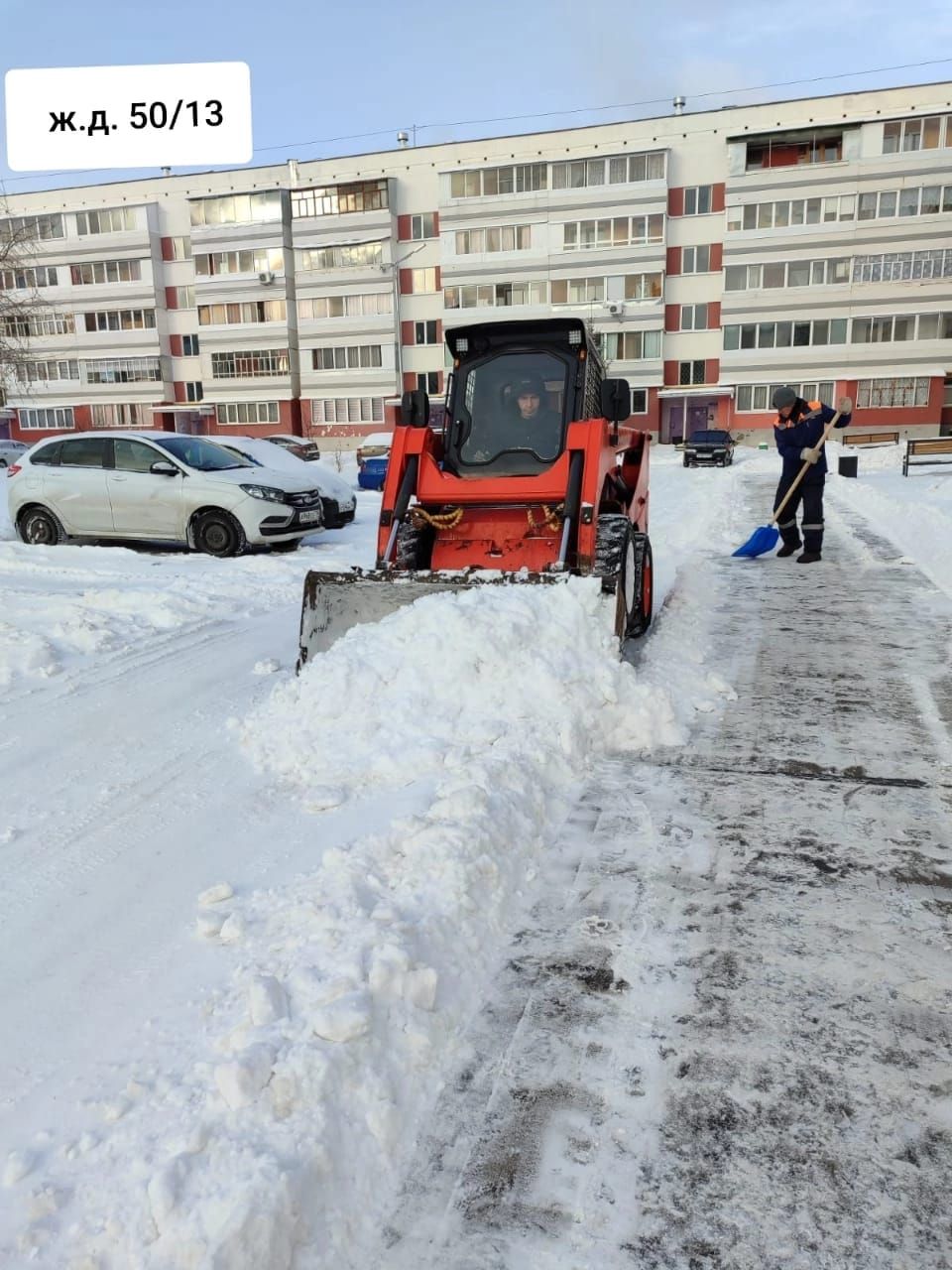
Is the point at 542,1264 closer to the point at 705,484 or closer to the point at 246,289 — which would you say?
the point at 705,484

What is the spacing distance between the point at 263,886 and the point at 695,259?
4444cm

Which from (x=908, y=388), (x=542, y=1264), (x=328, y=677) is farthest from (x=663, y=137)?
(x=542, y=1264)

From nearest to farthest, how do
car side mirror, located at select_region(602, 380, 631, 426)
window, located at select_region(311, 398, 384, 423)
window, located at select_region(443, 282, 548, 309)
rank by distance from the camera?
car side mirror, located at select_region(602, 380, 631, 426) → window, located at select_region(443, 282, 548, 309) → window, located at select_region(311, 398, 384, 423)

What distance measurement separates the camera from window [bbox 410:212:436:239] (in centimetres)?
4456

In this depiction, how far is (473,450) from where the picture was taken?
6.27 m

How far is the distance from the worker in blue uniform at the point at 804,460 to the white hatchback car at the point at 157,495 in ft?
18.9

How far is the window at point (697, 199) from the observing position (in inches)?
1603

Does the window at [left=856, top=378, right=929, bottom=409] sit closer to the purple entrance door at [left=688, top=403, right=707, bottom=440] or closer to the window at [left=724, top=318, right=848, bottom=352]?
the window at [left=724, top=318, right=848, bottom=352]

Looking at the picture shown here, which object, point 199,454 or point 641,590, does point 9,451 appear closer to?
point 199,454

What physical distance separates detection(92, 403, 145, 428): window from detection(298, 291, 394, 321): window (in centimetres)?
1199

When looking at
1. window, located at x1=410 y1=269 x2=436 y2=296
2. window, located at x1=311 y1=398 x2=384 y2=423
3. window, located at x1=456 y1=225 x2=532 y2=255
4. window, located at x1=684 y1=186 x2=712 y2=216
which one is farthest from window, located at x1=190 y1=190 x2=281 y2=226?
window, located at x1=684 y1=186 x2=712 y2=216

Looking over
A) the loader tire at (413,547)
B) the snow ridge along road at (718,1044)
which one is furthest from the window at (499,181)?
the snow ridge along road at (718,1044)

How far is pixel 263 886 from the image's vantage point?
303 cm

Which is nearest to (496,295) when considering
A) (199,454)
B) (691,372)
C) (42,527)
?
(691,372)
